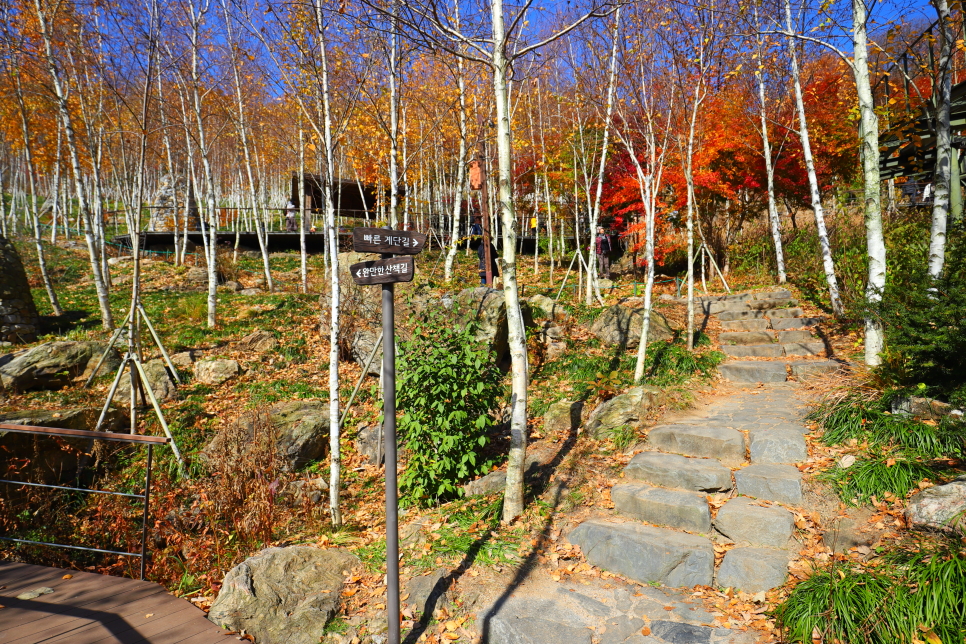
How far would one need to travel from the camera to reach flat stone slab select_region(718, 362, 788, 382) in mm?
7332

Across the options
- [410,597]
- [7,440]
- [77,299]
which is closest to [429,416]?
[410,597]

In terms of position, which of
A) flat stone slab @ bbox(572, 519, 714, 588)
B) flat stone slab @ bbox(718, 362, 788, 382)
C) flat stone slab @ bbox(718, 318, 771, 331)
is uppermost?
flat stone slab @ bbox(718, 318, 771, 331)

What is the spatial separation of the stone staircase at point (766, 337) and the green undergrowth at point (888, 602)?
4.52 meters

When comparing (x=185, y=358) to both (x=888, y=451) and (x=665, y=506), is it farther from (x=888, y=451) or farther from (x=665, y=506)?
(x=888, y=451)

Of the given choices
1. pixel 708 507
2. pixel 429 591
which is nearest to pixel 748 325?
pixel 708 507

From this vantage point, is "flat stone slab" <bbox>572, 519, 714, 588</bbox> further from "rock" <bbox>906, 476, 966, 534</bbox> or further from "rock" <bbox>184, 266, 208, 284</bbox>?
"rock" <bbox>184, 266, 208, 284</bbox>

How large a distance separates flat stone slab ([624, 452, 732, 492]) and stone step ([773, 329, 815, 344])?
15.7ft

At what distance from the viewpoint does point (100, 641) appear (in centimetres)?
322

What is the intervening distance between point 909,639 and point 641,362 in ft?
15.4

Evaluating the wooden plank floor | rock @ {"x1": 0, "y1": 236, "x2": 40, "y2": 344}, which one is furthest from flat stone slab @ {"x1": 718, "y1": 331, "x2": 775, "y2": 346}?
rock @ {"x1": 0, "y1": 236, "x2": 40, "y2": 344}

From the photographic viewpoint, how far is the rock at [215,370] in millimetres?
8766

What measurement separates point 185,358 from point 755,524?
9601mm

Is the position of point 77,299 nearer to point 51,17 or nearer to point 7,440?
point 51,17

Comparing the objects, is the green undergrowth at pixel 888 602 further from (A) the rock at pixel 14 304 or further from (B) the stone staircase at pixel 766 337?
(A) the rock at pixel 14 304
